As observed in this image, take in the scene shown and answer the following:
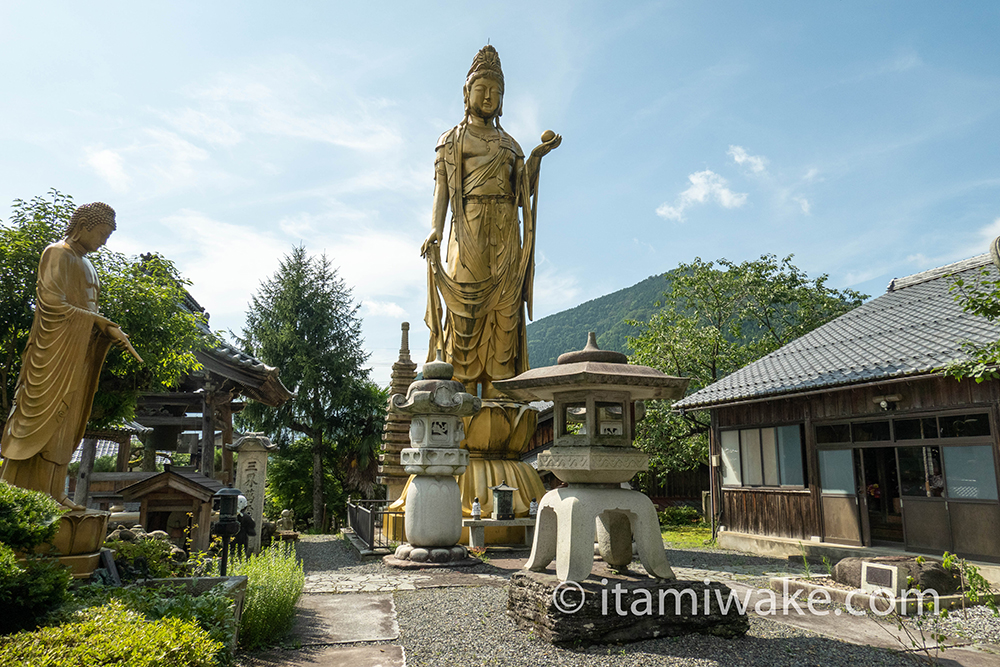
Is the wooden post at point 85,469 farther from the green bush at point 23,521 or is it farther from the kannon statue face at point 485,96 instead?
the kannon statue face at point 485,96

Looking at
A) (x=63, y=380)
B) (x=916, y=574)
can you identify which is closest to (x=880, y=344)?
(x=916, y=574)

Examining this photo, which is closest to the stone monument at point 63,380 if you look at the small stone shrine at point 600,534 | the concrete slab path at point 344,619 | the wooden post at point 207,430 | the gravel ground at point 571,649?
the concrete slab path at point 344,619

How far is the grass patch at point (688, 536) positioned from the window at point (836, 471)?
9.64ft

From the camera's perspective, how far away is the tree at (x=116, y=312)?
6.19 m

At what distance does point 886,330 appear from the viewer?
40.0 ft

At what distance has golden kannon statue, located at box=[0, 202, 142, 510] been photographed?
200 inches

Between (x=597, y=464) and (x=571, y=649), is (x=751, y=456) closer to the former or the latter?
(x=597, y=464)

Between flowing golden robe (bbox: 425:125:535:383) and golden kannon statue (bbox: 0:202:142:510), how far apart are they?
7.29m

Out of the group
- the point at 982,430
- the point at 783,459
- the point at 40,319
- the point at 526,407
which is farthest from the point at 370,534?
the point at 982,430

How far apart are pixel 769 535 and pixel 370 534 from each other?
745 centimetres

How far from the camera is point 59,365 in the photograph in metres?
5.24

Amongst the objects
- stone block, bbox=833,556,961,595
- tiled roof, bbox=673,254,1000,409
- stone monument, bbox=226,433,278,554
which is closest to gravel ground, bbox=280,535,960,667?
stone block, bbox=833,556,961,595

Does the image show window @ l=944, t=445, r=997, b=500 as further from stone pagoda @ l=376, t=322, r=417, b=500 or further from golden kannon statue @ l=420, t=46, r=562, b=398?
stone pagoda @ l=376, t=322, r=417, b=500

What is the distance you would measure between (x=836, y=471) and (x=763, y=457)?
1.53m
